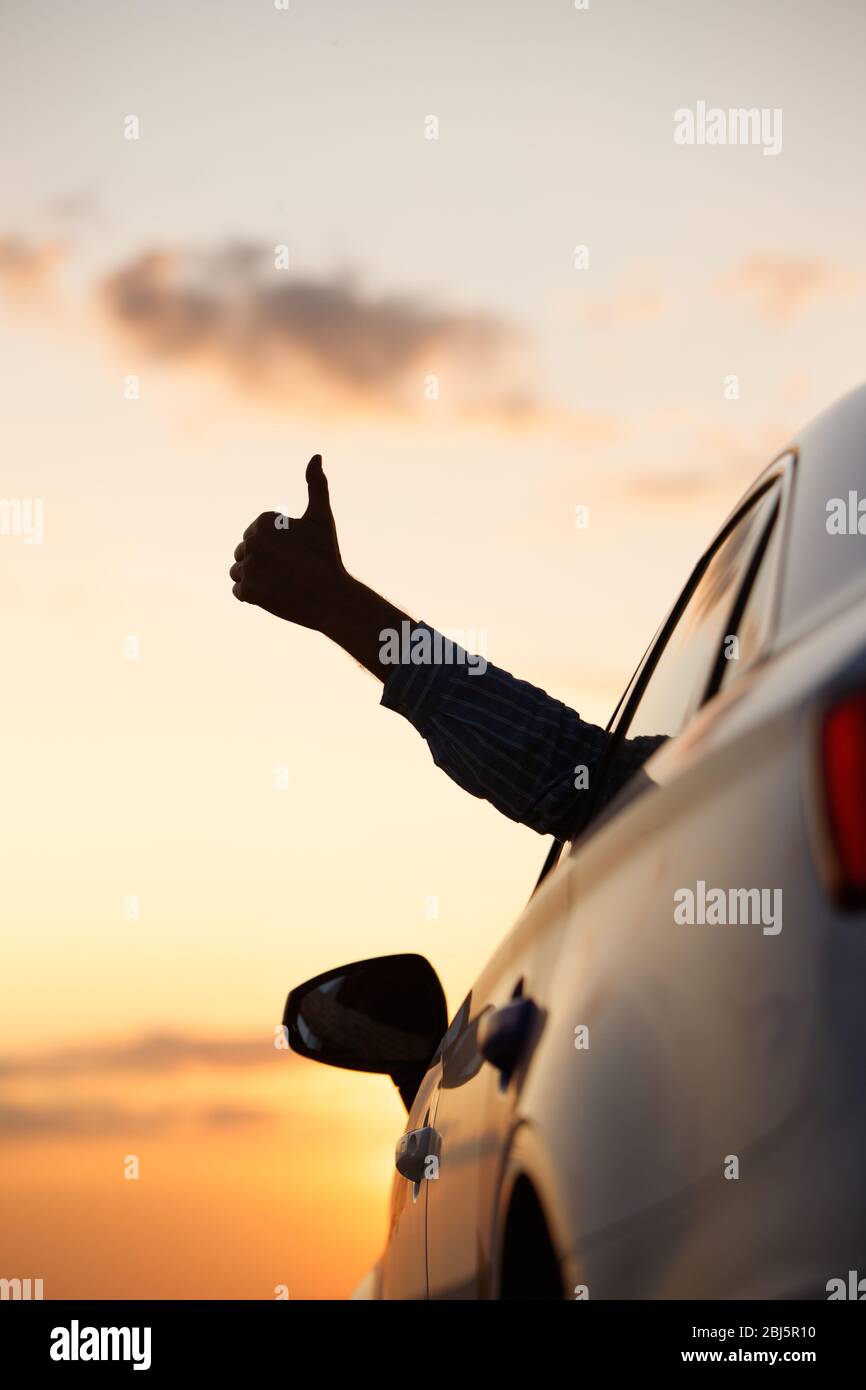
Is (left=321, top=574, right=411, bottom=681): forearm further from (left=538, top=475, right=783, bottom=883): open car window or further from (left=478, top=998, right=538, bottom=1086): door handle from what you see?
(left=478, top=998, right=538, bottom=1086): door handle

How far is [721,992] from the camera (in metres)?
1.37

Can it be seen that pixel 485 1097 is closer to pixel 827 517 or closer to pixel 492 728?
pixel 492 728

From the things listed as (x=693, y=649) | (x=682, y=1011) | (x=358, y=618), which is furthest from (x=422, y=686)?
(x=682, y=1011)

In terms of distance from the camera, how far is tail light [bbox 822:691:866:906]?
1219 mm

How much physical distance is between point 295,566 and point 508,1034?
66.4 inches

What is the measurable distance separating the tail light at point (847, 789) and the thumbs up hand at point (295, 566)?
7.64 feet

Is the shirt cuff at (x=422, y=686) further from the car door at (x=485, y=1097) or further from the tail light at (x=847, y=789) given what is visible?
the tail light at (x=847, y=789)

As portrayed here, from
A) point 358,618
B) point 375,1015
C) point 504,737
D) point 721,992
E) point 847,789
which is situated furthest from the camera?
point 375,1015

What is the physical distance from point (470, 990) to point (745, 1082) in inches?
71.8

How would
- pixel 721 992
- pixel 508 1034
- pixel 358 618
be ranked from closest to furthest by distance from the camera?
pixel 721 992
pixel 508 1034
pixel 358 618

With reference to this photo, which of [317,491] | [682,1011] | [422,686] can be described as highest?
[317,491]

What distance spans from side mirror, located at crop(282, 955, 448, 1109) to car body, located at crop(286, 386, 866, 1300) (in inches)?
51.2

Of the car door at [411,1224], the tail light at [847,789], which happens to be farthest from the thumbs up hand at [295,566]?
the tail light at [847,789]
